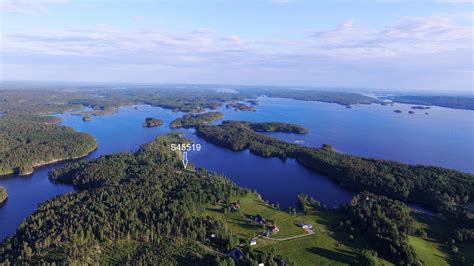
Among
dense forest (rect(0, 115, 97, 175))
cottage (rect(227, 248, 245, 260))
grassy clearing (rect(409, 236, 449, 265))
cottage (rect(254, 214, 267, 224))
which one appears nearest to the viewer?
cottage (rect(227, 248, 245, 260))

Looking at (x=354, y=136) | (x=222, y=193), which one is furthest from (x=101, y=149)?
(x=354, y=136)

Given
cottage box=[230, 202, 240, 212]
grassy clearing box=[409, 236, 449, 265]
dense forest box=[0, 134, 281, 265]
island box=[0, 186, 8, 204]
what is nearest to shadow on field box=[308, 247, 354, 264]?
dense forest box=[0, 134, 281, 265]

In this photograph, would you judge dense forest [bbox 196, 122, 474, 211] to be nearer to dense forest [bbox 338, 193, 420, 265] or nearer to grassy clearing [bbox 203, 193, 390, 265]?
dense forest [bbox 338, 193, 420, 265]

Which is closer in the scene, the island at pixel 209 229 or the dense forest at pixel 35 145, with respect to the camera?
the island at pixel 209 229

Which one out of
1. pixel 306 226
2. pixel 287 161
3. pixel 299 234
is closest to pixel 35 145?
pixel 287 161

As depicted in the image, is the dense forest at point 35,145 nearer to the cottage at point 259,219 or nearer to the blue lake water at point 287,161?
the blue lake water at point 287,161

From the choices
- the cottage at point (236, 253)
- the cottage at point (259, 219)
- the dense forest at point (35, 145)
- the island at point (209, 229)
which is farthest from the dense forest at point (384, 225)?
the dense forest at point (35, 145)

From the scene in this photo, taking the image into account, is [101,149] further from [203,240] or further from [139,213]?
[203,240]

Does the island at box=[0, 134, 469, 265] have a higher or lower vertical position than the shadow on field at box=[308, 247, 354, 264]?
higher
